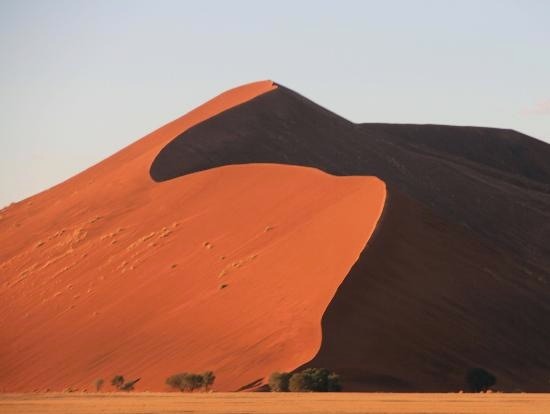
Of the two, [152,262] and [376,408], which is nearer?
[376,408]

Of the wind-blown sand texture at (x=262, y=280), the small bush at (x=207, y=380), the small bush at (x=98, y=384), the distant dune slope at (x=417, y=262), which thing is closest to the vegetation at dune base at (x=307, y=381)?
the wind-blown sand texture at (x=262, y=280)

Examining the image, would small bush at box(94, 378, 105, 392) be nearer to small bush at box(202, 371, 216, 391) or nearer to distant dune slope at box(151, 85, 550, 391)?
small bush at box(202, 371, 216, 391)

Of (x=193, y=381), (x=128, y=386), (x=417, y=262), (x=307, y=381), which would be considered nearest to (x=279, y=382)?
(x=307, y=381)

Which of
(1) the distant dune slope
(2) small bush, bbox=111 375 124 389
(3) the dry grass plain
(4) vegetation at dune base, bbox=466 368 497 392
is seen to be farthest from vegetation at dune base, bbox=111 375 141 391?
(4) vegetation at dune base, bbox=466 368 497 392

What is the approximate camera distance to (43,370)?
44.0m

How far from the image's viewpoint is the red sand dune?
40.0 m

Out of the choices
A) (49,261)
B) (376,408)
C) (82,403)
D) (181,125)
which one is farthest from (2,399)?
(181,125)

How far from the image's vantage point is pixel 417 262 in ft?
144

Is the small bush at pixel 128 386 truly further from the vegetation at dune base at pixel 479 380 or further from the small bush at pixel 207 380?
the vegetation at dune base at pixel 479 380

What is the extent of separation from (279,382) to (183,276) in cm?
1210

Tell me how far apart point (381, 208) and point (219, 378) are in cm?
1062

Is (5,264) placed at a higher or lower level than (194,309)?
higher

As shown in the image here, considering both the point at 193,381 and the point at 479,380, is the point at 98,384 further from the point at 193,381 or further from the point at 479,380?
the point at 479,380

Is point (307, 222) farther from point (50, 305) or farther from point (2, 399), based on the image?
point (2, 399)
